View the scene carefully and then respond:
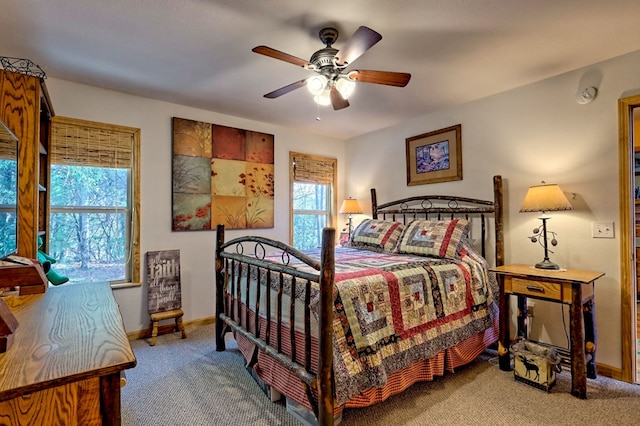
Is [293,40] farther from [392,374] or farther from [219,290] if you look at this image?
[392,374]

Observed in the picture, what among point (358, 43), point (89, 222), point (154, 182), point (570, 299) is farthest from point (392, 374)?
point (89, 222)

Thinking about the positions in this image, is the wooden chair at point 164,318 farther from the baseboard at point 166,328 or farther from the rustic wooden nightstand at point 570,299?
the rustic wooden nightstand at point 570,299

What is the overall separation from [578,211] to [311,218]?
2.99 metres

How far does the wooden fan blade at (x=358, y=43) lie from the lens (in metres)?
1.61

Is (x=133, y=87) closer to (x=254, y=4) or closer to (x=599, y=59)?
(x=254, y=4)

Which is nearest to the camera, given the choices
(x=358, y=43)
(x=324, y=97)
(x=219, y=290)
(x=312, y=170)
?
(x=358, y=43)

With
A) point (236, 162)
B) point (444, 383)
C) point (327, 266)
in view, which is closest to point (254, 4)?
point (327, 266)

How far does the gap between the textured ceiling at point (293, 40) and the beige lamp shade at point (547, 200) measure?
98 cm

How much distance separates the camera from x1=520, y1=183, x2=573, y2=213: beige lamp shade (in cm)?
237

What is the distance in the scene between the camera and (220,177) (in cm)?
364

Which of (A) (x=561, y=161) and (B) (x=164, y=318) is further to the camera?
(B) (x=164, y=318)

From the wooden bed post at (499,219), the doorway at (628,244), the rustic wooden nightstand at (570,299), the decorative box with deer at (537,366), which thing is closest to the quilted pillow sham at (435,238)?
the wooden bed post at (499,219)

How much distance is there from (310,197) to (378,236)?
1.55 meters

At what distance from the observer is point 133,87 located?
292cm
